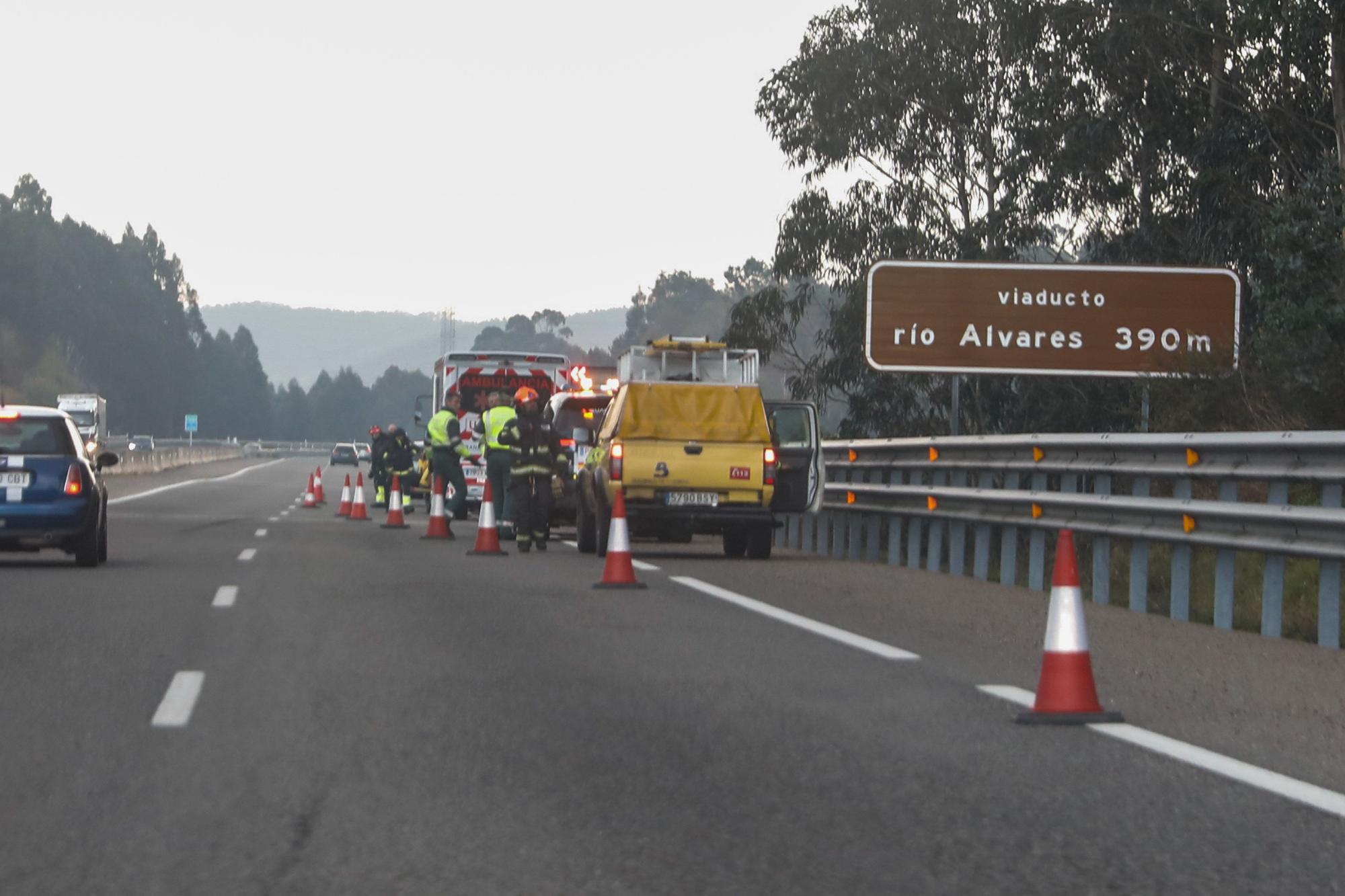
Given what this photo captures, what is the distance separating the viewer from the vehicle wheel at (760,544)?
2042cm

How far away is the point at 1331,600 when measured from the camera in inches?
462

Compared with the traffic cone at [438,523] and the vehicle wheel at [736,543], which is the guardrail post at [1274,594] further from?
the traffic cone at [438,523]

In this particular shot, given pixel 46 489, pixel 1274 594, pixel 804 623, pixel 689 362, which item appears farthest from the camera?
pixel 689 362

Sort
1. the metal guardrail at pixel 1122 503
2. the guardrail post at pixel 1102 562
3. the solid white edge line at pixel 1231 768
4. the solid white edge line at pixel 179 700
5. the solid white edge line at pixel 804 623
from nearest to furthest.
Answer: the solid white edge line at pixel 1231 768, the solid white edge line at pixel 179 700, the solid white edge line at pixel 804 623, the metal guardrail at pixel 1122 503, the guardrail post at pixel 1102 562

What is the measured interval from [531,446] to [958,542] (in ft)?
16.4

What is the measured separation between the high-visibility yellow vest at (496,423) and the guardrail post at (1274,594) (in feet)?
38.6

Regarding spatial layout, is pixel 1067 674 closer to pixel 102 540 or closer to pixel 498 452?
pixel 102 540

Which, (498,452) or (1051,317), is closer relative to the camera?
(498,452)

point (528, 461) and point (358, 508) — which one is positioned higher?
point (528, 461)

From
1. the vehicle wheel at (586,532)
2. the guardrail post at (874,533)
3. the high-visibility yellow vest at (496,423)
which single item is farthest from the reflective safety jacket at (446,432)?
the guardrail post at (874,533)

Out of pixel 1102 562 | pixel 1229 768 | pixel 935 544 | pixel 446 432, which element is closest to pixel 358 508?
pixel 446 432

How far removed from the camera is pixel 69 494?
58.4 ft

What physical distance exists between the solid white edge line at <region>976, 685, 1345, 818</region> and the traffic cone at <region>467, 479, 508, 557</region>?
39.1 feet

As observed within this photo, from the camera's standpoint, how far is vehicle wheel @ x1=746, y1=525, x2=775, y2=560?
20.4m
